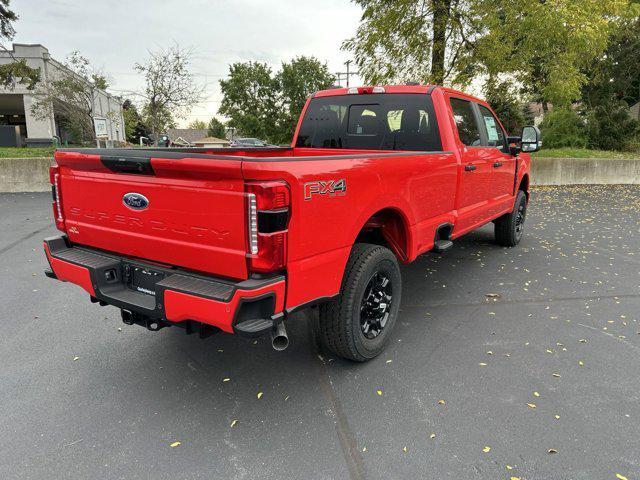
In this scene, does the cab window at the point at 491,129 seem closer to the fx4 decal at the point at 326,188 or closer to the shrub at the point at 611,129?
the fx4 decal at the point at 326,188

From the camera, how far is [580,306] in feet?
14.4

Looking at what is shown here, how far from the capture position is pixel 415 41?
45.6ft

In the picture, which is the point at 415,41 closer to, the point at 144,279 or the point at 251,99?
the point at 144,279

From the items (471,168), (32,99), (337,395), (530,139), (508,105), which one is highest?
(32,99)

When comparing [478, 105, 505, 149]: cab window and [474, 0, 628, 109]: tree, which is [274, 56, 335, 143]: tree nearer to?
[474, 0, 628, 109]: tree

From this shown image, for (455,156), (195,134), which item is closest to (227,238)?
(455,156)

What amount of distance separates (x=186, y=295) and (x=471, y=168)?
3.22m

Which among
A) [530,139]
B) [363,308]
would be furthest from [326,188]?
[530,139]

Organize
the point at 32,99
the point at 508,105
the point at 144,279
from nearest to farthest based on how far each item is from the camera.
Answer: the point at 144,279 → the point at 508,105 → the point at 32,99

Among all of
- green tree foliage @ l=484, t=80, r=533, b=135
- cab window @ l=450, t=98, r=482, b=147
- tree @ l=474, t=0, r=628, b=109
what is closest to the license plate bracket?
cab window @ l=450, t=98, r=482, b=147

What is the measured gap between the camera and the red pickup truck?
2229mm

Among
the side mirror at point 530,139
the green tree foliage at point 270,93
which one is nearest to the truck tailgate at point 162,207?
the side mirror at point 530,139

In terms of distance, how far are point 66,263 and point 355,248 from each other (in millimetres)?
1911

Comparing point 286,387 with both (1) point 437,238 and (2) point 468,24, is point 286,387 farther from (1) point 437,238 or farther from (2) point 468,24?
(2) point 468,24
